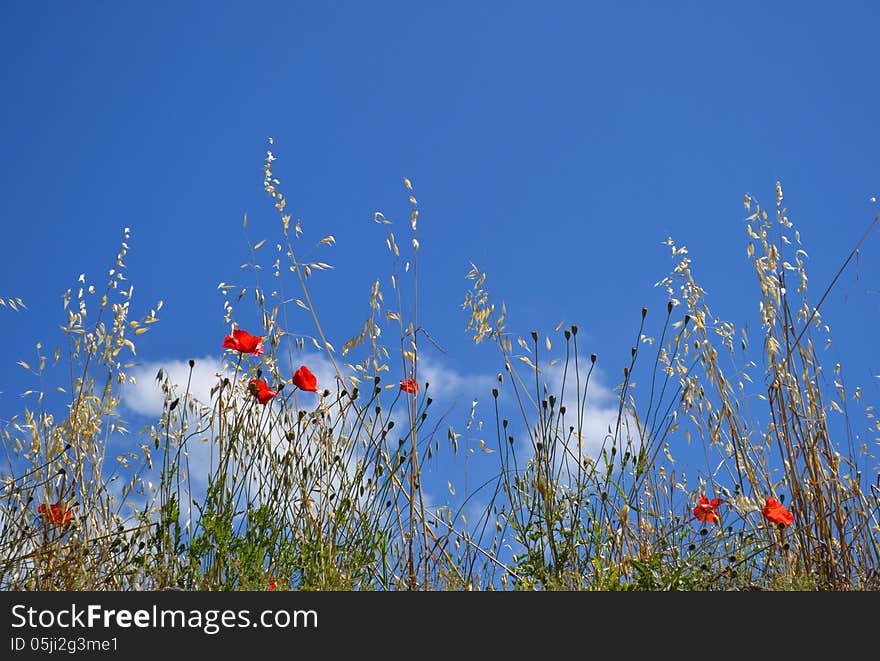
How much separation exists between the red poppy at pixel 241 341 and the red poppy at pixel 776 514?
1.64 m

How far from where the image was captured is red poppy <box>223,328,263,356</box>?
8.95 feet

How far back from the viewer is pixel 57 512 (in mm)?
2809

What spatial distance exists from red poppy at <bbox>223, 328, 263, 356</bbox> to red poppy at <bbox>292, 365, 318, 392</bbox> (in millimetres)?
163

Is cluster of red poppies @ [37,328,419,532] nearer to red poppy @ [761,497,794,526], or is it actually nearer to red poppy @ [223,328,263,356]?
red poppy @ [223,328,263,356]

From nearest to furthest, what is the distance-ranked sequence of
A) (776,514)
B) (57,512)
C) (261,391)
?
(776,514) → (261,391) → (57,512)

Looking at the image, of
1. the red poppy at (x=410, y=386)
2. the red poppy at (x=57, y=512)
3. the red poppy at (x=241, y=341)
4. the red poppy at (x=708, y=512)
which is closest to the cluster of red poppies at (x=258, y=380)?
the red poppy at (x=241, y=341)

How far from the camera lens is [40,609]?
6.24 feet

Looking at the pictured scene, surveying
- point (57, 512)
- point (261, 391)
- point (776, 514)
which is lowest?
point (776, 514)

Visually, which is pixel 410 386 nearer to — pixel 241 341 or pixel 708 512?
pixel 241 341

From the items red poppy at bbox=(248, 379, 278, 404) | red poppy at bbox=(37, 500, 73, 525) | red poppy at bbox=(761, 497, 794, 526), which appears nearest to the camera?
red poppy at bbox=(761, 497, 794, 526)

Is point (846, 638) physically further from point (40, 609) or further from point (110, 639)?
point (40, 609)

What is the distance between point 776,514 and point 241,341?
170 centimetres

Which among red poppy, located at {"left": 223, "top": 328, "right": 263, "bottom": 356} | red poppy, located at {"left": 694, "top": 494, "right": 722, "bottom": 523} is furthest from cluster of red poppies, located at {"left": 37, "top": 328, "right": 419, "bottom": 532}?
red poppy, located at {"left": 694, "top": 494, "right": 722, "bottom": 523}

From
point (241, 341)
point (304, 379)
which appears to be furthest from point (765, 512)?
point (241, 341)
